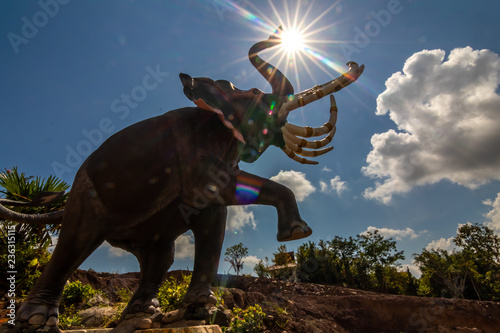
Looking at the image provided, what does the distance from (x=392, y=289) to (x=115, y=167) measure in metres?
24.0

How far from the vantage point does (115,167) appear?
2289mm

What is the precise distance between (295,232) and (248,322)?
8.43 ft

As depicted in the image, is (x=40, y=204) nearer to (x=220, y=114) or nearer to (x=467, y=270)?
(x=220, y=114)

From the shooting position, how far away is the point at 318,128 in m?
3.06

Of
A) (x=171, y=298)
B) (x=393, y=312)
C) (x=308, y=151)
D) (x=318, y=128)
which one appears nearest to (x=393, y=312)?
(x=393, y=312)

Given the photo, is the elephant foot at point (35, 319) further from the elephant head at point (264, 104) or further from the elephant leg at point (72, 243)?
the elephant head at point (264, 104)

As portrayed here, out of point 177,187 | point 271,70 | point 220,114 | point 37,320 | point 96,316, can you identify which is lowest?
point 96,316

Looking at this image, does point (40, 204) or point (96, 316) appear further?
point (96, 316)

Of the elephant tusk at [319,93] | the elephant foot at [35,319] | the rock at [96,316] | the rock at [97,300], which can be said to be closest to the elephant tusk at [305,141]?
the elephant tusk at [319,93]

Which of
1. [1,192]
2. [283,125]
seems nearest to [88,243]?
[283,125]

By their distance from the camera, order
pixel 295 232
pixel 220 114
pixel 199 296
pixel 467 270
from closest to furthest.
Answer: pixel 295 232 → pixel 220 114 → pixel 199 296 → pixel 467 270

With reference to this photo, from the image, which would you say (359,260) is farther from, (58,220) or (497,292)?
(58,220)

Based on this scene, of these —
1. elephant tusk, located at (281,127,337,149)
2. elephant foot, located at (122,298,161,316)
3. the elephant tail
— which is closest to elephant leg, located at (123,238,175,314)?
elephant foot, located at (122,298,161,316)

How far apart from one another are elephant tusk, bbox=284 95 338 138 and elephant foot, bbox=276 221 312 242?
4.40ft
